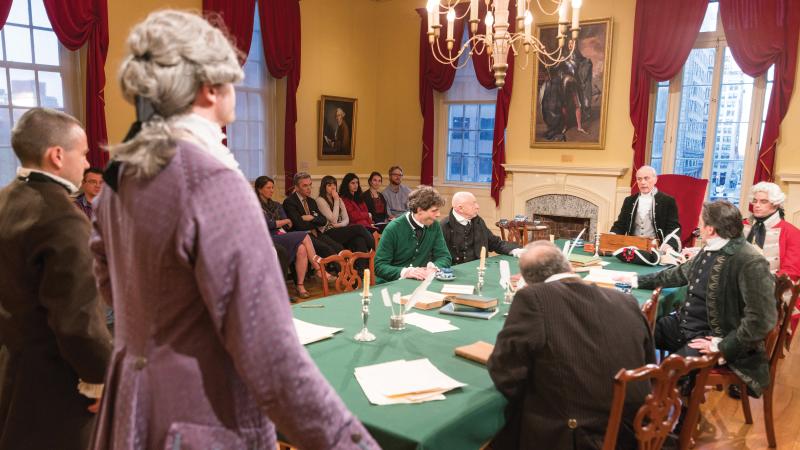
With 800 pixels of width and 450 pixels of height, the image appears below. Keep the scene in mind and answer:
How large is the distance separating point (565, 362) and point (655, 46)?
6012 mm

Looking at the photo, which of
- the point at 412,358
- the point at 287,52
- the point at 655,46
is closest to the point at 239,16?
the point at 287,52

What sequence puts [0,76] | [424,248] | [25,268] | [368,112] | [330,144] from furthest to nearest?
[368,112]
[330,144]
[0,76]
[424,248]
[25,268]

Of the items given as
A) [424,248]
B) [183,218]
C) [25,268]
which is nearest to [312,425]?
[183,218]

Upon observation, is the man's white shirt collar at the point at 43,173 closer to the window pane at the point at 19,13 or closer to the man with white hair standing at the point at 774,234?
the man with white hair standing at the point at 774,234

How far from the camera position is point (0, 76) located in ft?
17.4

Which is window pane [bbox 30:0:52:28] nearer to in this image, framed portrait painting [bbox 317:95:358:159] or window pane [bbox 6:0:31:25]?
window pane [bbox 6:0:31:25]

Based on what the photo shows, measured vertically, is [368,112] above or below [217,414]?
above

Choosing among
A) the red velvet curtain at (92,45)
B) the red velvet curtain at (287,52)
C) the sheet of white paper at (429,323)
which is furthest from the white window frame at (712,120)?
the red velvet curtain at (92,45)

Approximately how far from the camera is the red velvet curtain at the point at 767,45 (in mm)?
5984

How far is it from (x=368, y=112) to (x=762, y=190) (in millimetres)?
6064

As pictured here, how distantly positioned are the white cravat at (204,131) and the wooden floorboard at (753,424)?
3.13 meters

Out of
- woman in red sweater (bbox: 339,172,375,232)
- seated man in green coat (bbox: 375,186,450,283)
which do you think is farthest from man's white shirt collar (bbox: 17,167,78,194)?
woman in red sweater (bbox: 339,172,375,232)

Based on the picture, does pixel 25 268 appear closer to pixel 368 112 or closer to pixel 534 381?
pixel 534 381

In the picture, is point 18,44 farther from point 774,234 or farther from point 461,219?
point 774,234
